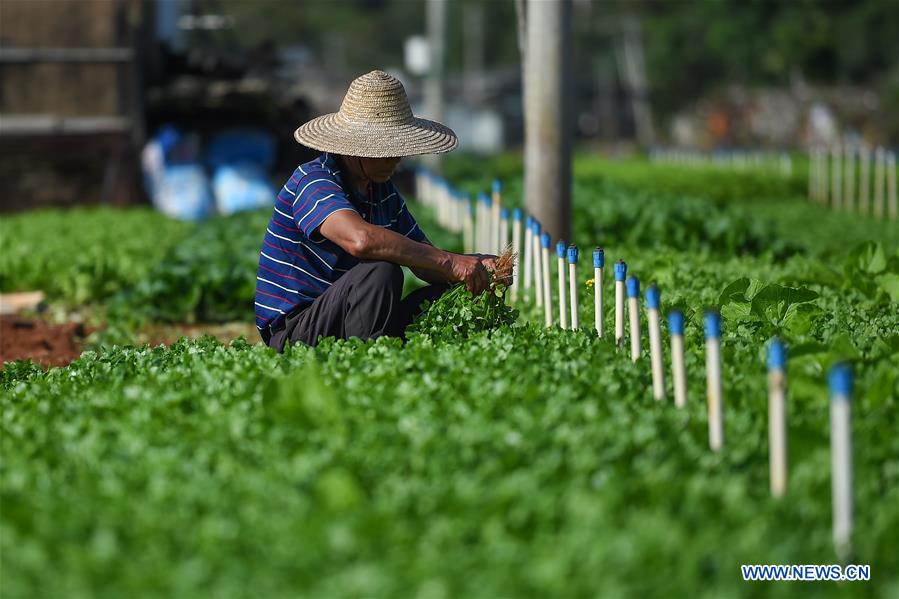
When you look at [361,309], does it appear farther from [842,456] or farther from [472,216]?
[472,216]

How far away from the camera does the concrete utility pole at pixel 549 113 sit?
31.3 ft

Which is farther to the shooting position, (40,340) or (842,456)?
(40,340)

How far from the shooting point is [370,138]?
6.02 m

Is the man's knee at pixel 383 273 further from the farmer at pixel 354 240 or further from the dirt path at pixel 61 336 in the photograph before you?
the dirt path at pixel 61 336

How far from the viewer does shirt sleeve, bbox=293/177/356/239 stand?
5.74 meters

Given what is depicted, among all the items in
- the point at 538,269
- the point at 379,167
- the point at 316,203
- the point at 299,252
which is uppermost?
the point at 379,167

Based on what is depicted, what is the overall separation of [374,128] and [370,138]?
0.11 m

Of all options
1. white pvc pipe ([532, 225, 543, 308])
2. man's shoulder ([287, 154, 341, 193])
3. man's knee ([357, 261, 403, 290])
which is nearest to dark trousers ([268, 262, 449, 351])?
man's knee ([357, 261, 403, 290])

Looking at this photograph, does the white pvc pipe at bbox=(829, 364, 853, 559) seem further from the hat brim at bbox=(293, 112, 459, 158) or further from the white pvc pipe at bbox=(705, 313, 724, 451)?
the hat brim at bbox=(293, 112, 459, 158)

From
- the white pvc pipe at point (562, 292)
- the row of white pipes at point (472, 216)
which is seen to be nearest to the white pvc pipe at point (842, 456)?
the white pvc pipe at point (562, 292)

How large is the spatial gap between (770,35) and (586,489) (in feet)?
149

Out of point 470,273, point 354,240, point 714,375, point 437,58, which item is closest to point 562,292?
point 470,273

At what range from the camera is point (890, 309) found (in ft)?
22.2

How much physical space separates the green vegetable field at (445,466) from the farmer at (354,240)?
25cm
